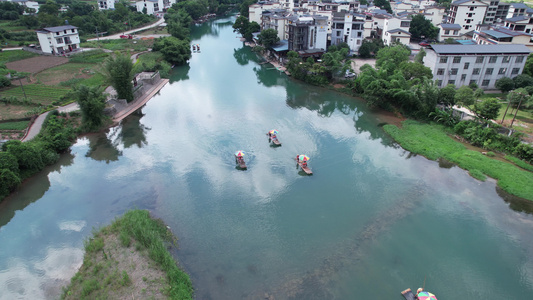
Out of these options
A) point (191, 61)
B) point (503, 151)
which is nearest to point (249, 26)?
point (191, 61)

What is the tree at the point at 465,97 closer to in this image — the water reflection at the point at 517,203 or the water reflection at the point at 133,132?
the water reflection at the point at 517,203

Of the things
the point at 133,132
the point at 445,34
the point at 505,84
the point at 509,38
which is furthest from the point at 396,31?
the point at 133,132

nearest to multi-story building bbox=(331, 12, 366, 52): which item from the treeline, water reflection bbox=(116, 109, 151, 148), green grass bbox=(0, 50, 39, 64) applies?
water reflection bbox=(116, 109, 151, 148)

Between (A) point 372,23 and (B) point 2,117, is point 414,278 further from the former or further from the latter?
(A) point 372,23

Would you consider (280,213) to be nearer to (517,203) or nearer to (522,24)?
(517,203)

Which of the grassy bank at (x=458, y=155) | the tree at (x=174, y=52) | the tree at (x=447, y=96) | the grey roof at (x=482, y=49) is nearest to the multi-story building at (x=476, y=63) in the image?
the grey roof at (x=482, y=49)
